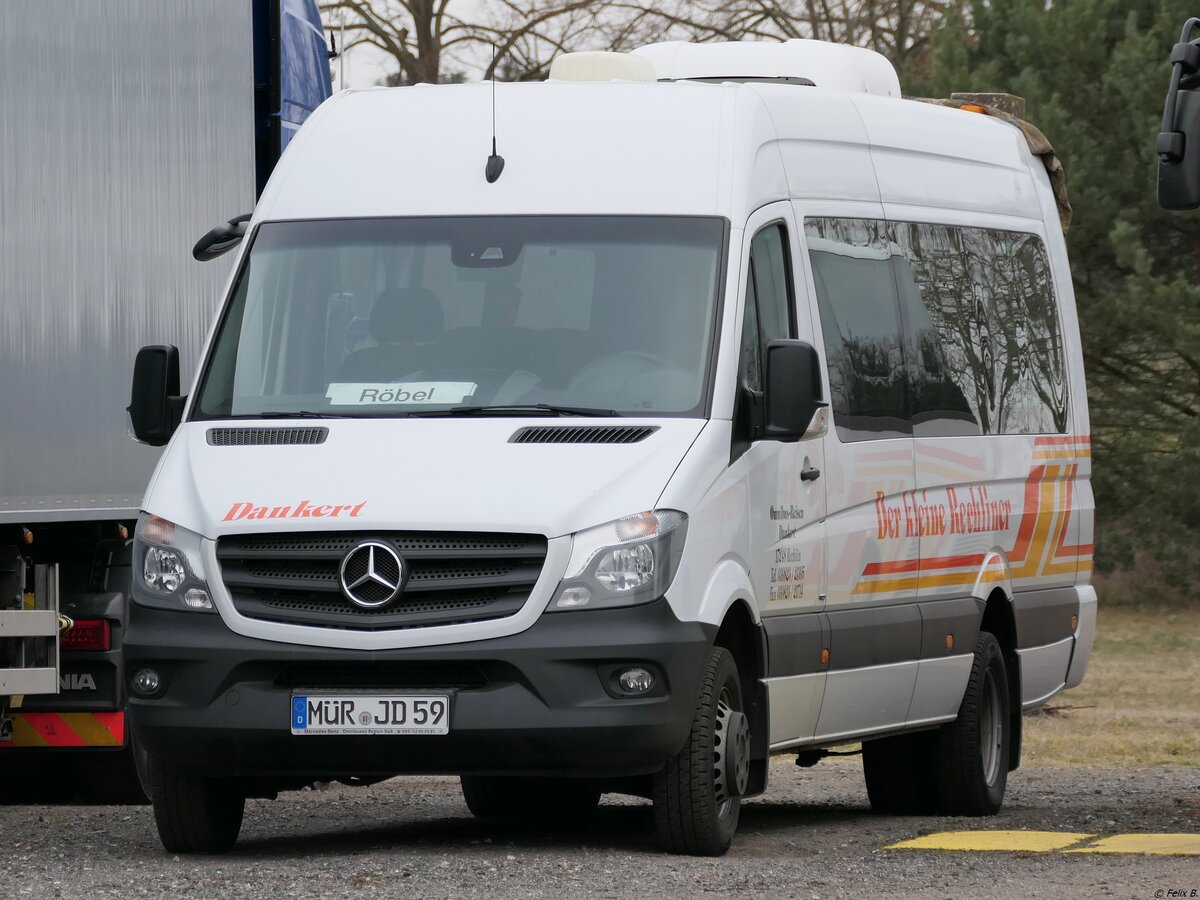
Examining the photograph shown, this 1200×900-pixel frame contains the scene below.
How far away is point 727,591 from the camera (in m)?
8.38

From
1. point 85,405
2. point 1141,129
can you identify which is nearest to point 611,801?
point 85,405

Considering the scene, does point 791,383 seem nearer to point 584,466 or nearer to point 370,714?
point 584,466

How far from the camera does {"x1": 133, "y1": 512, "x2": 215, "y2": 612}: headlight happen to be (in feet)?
27.0

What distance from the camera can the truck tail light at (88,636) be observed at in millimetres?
10094

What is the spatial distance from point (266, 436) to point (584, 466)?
1171 mm

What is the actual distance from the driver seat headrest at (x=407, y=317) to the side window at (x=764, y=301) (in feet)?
3.52

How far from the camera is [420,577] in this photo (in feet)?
26.2

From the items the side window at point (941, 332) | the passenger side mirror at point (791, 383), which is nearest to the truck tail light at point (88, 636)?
the passenger side mirror at point (791, 383)

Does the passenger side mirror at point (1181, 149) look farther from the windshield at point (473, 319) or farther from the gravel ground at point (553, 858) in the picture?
the gravel ground at point (553, 858)

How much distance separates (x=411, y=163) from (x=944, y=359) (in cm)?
270

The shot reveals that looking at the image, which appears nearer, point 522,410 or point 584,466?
point 584,466

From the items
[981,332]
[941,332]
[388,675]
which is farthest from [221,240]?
[981,332]

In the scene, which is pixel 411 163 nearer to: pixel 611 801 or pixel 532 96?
pixel 532 96

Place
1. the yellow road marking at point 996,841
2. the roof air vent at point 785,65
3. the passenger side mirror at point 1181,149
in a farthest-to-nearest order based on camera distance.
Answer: the roof air vent at point 785,65
the yellow road marking at point 996,841
the passenger side mirror at point 1181,149
